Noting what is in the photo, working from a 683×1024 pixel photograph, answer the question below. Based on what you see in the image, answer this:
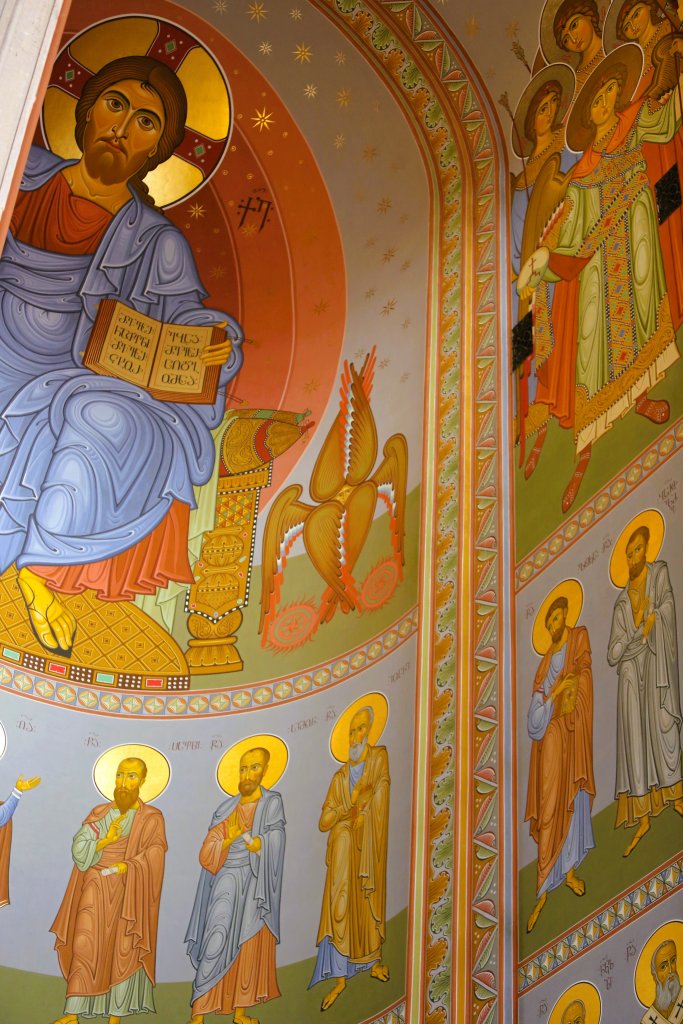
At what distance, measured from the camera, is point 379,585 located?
29.9 feet

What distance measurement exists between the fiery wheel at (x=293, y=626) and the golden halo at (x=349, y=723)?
827mm

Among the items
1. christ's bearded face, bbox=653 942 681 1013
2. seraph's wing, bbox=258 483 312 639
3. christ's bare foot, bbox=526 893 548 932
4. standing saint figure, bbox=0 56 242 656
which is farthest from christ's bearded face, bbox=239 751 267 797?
christ's bearded face, bbox=653 942 681 1013

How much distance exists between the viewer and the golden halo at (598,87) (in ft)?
29.6

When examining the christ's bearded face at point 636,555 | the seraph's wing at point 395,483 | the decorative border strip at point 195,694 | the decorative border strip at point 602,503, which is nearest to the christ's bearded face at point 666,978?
the christ's bearded face at point 636,555

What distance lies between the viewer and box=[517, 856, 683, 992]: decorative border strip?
234 inches

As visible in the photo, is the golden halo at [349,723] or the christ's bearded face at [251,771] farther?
the christ's bearded face at [251,771]

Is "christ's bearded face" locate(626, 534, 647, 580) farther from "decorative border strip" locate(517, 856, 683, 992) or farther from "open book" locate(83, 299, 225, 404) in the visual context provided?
"open book" locate(83, 299, 225, 404)

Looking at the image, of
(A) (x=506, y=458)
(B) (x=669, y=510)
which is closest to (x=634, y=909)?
(B) (x=669, y=510)

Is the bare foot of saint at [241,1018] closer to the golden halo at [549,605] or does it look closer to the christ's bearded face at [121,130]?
the golden halo at [549,605]

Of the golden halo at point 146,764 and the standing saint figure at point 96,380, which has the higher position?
the standing saint figure at point 96,380

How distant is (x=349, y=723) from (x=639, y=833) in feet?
9.13

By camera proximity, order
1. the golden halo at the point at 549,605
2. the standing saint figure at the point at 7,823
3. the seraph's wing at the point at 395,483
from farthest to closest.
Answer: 1. the seraph's wing at the point at 395,483
2. the standing saint figure at the point at 7,823
3. the golden halo at the point at 549,605

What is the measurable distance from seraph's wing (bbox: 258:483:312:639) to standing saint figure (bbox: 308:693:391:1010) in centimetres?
140

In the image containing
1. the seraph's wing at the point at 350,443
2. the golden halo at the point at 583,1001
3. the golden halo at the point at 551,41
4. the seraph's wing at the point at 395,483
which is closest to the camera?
the golden halo at the point at 583,1001
